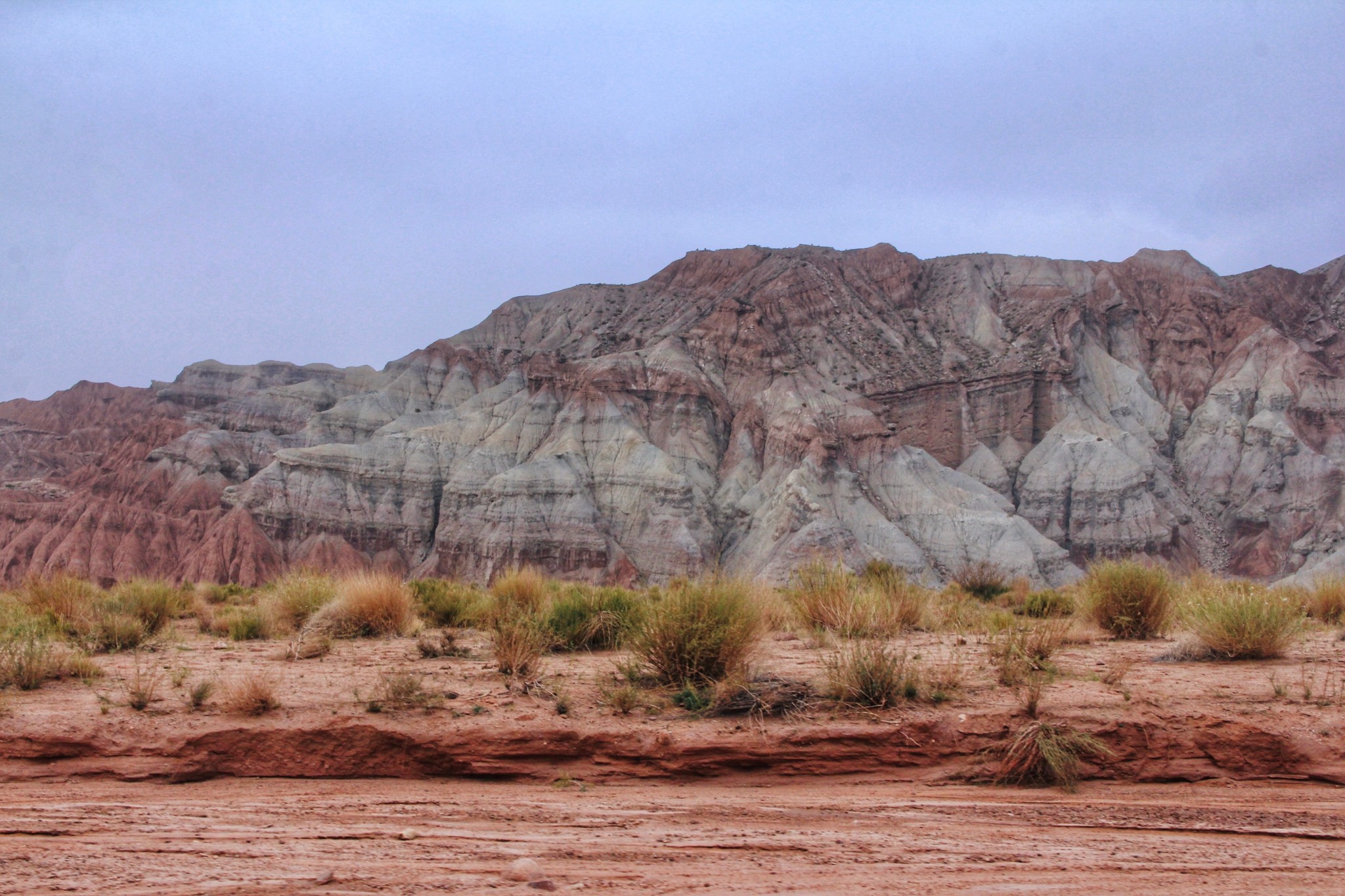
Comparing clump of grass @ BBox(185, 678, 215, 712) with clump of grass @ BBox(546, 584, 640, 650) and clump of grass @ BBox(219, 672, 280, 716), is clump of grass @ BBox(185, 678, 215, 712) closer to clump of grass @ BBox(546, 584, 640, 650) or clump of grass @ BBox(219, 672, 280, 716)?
clump of grass @ BBox(219, 672, 280, 716)

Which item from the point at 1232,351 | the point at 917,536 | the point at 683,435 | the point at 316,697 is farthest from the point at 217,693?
the point at 1232,351

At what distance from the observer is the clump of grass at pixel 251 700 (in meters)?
7.19

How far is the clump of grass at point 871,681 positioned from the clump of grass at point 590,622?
3.22 m

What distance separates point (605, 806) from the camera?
5.85 metres

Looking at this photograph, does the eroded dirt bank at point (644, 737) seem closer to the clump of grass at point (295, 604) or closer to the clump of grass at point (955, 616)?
the clump of grass at point (295, 604)

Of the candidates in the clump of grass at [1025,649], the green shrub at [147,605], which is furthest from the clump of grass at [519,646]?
the green shrub at [147,605]

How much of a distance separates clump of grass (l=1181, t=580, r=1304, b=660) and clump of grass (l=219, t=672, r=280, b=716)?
30.8ft

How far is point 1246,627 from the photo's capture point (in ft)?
30.5

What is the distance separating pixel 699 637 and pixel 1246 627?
601 cm

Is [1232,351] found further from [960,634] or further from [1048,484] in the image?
[960,634]

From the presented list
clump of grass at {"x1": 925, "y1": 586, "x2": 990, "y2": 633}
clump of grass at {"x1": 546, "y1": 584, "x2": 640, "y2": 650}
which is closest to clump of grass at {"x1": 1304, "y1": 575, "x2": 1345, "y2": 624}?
clump of grass at {"x1": 925, "y1": 586, "x2": 990, "y2": 633}

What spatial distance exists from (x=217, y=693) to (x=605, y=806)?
406 cm

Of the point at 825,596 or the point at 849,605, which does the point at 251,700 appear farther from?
the point at 825,596

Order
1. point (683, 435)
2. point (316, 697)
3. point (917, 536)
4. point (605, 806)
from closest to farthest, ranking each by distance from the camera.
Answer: point (605, 806) → point (316, 697) → point (917, 536) → point (683, 435)
